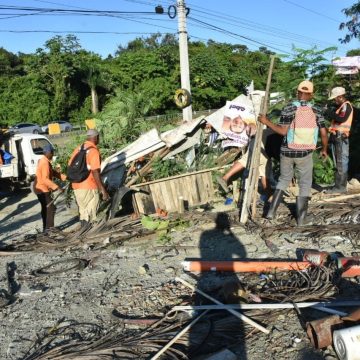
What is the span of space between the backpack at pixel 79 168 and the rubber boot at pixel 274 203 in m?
2.90

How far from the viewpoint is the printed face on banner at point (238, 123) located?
8391 mm

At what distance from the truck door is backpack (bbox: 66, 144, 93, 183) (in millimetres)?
8283

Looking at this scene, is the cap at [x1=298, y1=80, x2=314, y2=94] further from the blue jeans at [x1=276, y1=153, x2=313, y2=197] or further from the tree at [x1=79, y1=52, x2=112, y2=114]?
the tree at [x1=79, y1=52, x2=112, y2=114]

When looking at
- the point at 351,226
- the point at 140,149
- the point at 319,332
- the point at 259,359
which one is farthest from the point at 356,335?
the point at 140,149

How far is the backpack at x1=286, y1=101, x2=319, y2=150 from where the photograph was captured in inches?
243

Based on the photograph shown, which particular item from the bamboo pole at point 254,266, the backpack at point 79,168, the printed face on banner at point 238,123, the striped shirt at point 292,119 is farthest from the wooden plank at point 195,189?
the bamboo pole at point 254,266

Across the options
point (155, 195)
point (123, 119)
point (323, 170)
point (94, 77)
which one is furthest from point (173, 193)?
point (94, 77)

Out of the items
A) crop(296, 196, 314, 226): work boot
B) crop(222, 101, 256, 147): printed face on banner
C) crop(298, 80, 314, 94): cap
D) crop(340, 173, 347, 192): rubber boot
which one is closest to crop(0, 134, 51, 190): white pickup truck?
crop(222, 101, 256, 147): printed face on banner

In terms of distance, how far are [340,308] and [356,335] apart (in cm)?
81

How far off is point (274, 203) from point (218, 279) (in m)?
1.95

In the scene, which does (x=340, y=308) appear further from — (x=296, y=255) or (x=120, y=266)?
(x=120, y=266)

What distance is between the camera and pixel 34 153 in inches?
603

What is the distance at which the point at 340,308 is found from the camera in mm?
4000

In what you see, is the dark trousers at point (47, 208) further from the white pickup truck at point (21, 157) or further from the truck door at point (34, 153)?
the truck door at point (34, 153)
